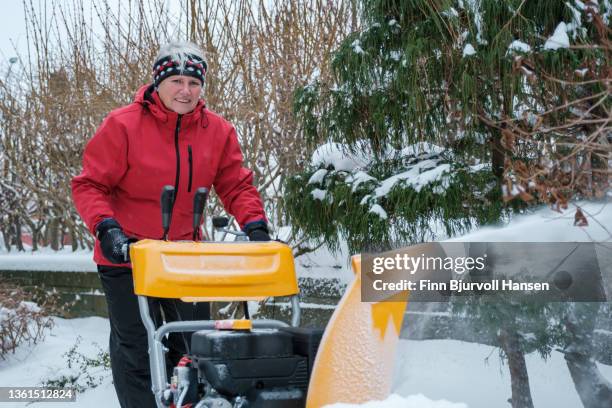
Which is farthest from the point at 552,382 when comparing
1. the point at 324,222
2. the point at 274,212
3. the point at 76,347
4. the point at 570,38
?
the point at 76,347

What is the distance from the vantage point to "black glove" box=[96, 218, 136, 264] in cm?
264

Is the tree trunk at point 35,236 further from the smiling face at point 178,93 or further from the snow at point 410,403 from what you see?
the snow at point 410,403

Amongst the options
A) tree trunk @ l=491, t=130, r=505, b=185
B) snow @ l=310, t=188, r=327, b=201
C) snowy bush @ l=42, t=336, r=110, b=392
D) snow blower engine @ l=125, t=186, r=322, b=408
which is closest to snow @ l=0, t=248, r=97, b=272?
snowy bush @ l=42, t=336, r=110, b=392

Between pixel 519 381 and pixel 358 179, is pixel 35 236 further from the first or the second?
pixel 519 381

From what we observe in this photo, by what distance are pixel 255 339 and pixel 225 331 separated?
0.11 metres

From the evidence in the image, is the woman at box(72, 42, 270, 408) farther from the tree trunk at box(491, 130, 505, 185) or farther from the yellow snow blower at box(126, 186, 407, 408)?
the tree trunk at box(491, 130, 505, 185)

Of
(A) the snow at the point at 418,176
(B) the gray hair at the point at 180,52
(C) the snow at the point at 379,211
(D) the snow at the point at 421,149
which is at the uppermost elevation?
(B) the gray hair at the point at 180,52

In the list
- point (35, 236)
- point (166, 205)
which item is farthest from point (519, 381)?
point (35, 236)

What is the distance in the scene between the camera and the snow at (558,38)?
2.97 m

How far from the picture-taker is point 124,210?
3.12 m

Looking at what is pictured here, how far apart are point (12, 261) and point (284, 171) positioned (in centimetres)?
478

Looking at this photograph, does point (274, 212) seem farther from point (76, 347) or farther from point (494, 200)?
point (494, 200)

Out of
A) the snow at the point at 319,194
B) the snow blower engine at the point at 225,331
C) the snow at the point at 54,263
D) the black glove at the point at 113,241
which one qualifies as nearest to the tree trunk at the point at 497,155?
the snow at the point at 319,194

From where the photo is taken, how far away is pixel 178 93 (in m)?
3.04
